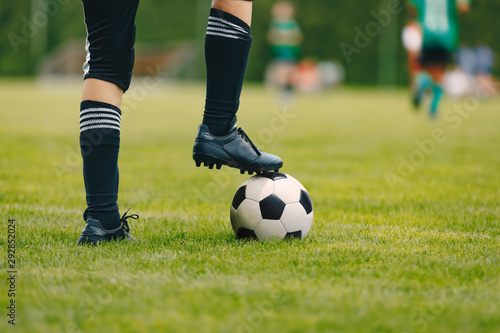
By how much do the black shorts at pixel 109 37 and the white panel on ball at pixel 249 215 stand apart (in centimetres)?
67

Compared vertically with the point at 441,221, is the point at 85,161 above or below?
above

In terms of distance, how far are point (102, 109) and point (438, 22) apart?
7.19m

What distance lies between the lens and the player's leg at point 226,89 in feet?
7.44

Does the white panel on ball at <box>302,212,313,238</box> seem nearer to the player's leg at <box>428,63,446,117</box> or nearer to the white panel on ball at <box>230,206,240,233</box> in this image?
the white panel on ball at <box>230,206,240,233</box>

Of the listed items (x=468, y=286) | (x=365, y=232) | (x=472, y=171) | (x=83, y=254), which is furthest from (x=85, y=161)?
(x=472, y=171)

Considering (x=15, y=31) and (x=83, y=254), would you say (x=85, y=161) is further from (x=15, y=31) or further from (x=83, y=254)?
(x=15, y=31)

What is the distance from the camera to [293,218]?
89.7 inches

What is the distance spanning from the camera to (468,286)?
168cm

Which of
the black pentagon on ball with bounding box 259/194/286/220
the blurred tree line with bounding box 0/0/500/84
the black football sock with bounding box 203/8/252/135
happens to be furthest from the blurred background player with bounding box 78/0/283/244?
the blurred tree line with bounding box 0/0/500/84

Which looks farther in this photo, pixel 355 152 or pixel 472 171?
pixel 355 152

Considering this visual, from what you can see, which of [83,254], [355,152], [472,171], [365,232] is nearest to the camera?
[83,254]

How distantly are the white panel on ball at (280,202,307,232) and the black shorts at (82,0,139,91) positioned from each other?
79 centimetres

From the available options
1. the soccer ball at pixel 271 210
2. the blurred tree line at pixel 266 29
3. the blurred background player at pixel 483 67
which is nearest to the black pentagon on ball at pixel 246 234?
the soccer ball at pixel 271 210

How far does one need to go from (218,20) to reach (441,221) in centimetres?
132
